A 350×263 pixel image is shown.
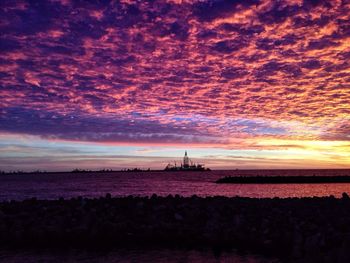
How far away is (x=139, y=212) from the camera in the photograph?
14531 millimetres

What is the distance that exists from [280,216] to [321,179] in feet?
209

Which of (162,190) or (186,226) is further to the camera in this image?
(162,190)

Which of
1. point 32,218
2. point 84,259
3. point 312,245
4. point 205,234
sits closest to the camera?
point 312,245

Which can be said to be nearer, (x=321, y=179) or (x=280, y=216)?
(x=280, y=216)

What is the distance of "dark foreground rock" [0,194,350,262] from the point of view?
11719 millimetres

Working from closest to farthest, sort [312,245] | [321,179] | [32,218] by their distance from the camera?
[312,245] < [32,218] < [321,179]

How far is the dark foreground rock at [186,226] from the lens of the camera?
11.7 metres

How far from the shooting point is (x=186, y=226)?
1303cm

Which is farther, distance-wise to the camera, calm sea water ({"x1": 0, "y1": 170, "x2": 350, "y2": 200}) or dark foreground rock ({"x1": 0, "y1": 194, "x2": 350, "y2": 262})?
calm sea water ({"x1": 0, "y1": 170, "x2": 350, "y2": 200})

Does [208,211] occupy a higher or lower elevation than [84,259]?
higher

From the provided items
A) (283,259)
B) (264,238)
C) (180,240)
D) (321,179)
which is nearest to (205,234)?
(180,240)

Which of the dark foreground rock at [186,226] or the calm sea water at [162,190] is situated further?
the calm sea water at [162,190]

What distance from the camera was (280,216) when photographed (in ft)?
44.1

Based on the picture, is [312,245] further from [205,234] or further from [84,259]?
[84,259]
